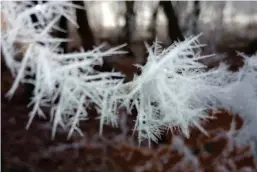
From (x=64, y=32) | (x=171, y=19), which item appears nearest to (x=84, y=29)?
(x=64, y=32)

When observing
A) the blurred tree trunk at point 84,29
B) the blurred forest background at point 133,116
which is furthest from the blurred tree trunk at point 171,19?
the blurred tree trunk at point 84,29

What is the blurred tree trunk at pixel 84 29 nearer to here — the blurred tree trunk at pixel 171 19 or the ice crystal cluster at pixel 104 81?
the ice crystal cluster at pixel 104 81

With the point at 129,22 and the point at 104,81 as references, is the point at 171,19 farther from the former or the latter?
the point at 104,81

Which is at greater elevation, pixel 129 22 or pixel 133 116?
pixel 129 22

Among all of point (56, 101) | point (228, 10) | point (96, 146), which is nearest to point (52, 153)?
point (96, 146)

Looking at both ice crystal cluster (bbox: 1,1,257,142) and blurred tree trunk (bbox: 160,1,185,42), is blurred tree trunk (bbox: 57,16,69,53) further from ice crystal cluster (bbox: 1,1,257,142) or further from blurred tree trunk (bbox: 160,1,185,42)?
blurred tree trunk (bbox: 160,1,185,42)

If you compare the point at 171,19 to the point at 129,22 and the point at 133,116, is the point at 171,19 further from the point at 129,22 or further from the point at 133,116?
the point at 133,116
